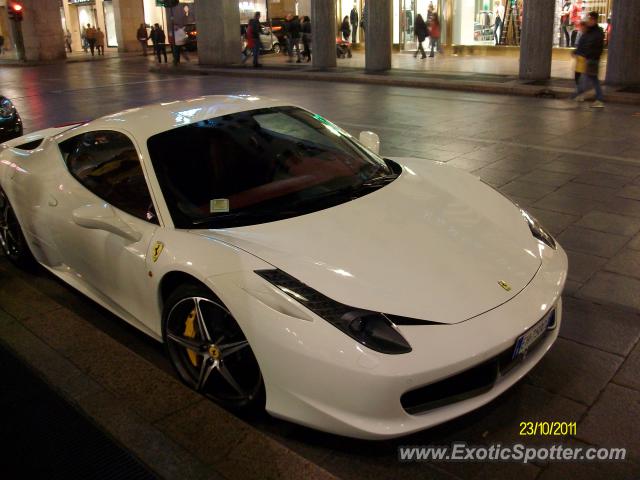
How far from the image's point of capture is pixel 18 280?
4.84m

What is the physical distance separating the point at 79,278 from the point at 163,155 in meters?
1.15

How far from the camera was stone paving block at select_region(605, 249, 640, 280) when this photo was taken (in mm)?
4587

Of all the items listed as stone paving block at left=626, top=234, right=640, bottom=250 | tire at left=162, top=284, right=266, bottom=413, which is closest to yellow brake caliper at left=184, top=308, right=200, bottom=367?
tire at left=162, top=284, right=266, bottom=413

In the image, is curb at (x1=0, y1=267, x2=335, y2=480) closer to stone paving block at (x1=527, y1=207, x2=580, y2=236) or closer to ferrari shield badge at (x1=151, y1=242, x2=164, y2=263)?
ferrari shield badge at (x1=151, y1=242, x2=164, y2=263)

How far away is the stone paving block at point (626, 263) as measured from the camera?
459 centimetres

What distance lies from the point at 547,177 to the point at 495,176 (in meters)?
0.57

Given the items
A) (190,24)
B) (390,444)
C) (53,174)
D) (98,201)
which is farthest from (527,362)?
(190,24)

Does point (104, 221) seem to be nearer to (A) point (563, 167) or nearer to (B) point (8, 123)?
(A) point (563, 167)

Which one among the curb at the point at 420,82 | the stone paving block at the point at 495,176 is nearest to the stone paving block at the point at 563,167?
the stone paving block at the point at 495,176

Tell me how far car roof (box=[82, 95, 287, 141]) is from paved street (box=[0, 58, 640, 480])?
128cm

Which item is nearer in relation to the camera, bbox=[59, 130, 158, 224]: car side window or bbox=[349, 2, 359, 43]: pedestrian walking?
bbox=[59, 130, 158, 224]: car side window

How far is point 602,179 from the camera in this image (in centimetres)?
708

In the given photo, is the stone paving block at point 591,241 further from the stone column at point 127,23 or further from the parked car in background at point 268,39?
the stone column at point 127,23

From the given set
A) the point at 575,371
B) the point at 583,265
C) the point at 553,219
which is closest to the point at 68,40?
the point at 553,219
